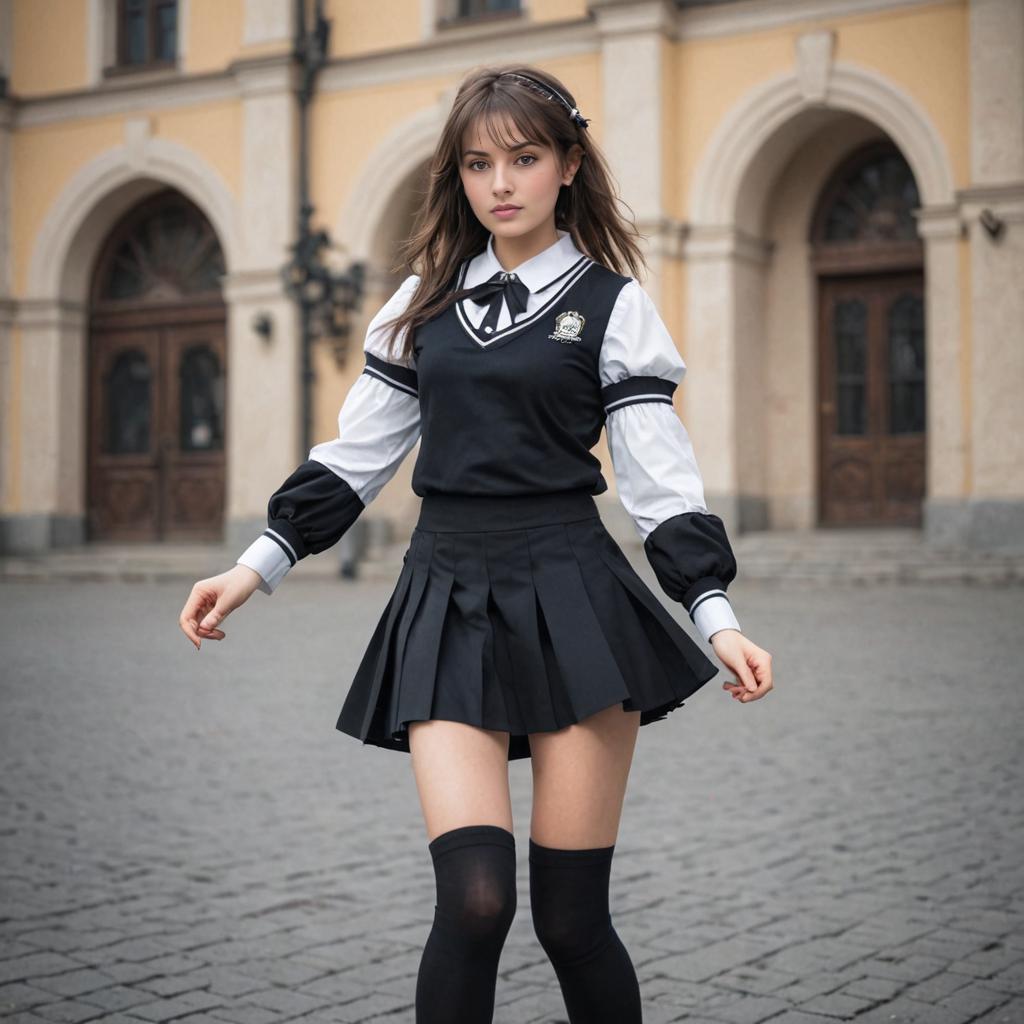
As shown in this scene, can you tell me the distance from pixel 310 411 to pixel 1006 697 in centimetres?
1242

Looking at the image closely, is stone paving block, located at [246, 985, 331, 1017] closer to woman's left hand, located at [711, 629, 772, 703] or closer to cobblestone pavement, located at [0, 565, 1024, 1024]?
cobblestone pavement, located at [0, 565, 1024, 1024]

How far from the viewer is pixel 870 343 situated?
59.7 feet

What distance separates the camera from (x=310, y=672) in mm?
9703

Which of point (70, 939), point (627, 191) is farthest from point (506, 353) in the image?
point (627, 191)

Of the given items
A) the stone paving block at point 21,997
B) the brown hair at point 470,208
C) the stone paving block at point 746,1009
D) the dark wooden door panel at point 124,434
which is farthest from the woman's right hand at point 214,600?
the dark wooden door panel at point 124,434

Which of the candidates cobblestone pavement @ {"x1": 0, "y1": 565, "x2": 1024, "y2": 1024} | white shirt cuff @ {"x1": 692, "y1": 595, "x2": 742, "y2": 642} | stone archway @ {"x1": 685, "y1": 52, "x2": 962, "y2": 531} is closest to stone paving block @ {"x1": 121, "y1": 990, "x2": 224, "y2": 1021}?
cobblestone pavement @ {"x1": 0, "y1": 565, "x2": 1024, "y2": 1024}

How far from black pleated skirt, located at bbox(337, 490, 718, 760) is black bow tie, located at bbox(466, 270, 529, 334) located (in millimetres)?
324

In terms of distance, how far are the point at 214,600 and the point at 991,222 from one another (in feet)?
46.0

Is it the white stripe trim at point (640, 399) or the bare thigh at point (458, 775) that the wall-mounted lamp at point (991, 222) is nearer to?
the white stripe trim at point (640, 399)

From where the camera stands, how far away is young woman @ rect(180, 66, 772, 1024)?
2.47 metres

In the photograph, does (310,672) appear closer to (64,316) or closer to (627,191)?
(627,191)

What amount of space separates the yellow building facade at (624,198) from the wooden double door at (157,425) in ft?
0.14

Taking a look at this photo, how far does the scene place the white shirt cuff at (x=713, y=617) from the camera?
8.21ft

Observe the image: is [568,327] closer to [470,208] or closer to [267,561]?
[470,208]
